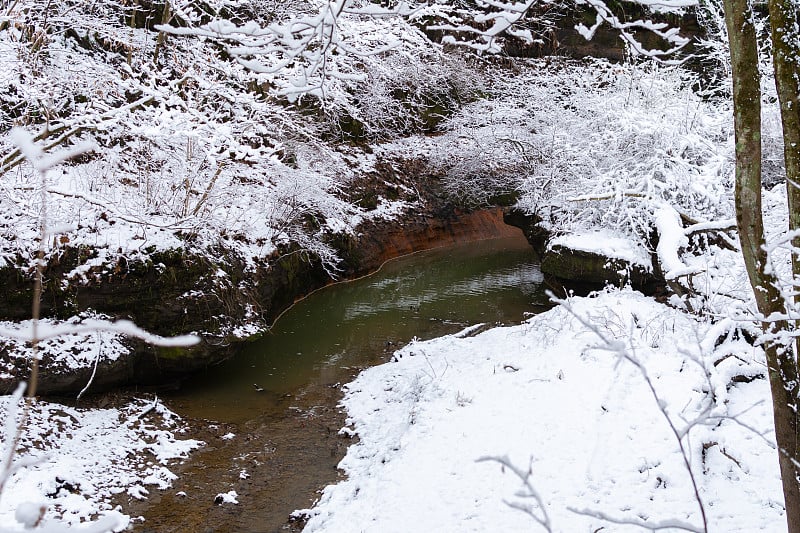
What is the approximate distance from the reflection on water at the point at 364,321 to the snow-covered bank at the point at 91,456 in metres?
0.68

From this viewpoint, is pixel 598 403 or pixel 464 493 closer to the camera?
pixel 464 493

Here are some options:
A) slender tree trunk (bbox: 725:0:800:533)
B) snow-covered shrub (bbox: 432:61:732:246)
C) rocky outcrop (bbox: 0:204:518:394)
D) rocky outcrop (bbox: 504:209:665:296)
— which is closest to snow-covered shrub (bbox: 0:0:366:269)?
rocky outcrop (bbox: 0:204:518:394)

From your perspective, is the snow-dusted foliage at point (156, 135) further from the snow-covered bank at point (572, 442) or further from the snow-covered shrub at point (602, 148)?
the snow-covered shrub at point (602, 148)

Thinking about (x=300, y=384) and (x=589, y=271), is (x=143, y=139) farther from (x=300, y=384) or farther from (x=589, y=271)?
(x=589, y=271)

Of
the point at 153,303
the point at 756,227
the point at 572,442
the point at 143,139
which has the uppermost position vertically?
the point at 756,227

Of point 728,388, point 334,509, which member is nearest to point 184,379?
point 334,509

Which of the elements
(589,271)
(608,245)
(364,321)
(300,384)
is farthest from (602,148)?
(300,384)

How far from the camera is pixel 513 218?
14438 mm

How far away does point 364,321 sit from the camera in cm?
1027

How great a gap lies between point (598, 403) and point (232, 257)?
18.0ft

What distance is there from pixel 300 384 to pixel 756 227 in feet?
20.5

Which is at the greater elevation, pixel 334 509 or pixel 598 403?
pixel 598 403

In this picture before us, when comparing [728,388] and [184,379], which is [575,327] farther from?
[184,379]

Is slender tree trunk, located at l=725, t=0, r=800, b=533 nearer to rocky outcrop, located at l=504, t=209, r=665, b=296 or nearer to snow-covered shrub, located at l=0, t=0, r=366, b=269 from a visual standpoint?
snow-covered shrub, located at l=0, t=0, r=366, b=269
